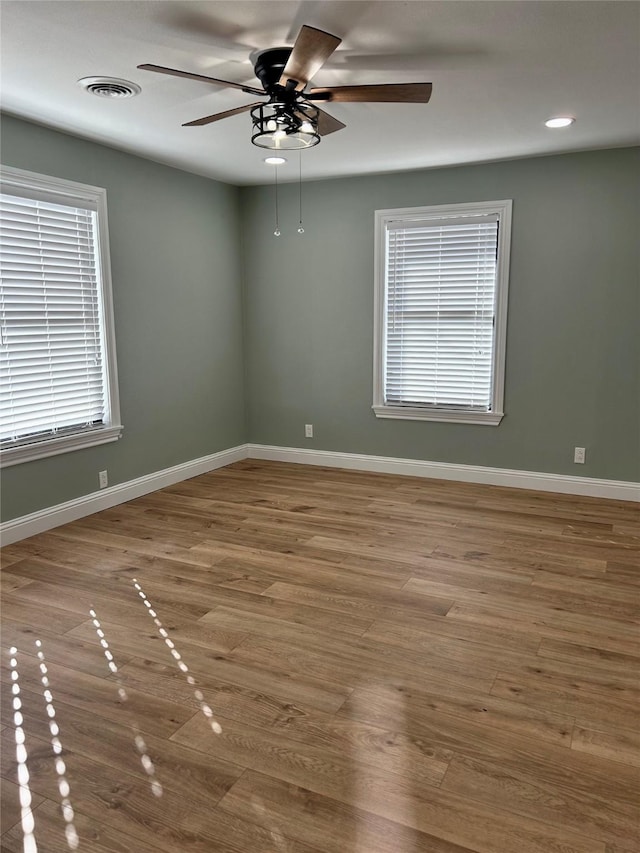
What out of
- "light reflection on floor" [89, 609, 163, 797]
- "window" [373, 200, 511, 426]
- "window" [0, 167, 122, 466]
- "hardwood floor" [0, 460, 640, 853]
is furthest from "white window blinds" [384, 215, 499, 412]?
"light reflection on floor" [89, 609, 163, 797]

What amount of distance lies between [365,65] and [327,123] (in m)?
0.31

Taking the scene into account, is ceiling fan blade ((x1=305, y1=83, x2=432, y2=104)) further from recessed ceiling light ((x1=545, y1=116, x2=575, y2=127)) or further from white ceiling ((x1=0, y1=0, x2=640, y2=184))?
recessed ceiling light ((x1=545, y1=116, x2=575, y2=127))

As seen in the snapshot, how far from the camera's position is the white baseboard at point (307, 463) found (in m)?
3.96

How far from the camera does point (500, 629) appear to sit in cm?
270

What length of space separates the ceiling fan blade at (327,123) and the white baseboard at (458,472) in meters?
2.92

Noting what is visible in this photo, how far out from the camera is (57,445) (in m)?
3.95

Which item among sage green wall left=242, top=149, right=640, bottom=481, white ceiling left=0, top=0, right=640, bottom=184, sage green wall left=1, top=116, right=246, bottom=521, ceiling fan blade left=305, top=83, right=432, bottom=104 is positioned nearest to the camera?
white ceiling left=0, top=0, right=640, bottom=184

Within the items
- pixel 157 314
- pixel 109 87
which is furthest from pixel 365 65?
pixel 157 314

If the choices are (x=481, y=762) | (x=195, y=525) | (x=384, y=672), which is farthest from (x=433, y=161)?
(x=481, y=762)

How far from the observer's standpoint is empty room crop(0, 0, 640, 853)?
1880 millimetres

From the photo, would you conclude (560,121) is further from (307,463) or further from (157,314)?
(307,463)

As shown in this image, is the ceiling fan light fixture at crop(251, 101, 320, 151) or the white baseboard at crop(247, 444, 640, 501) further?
the white baseboard at crop(247, 444, 640, 501)

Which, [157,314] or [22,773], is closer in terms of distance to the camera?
[22,773]

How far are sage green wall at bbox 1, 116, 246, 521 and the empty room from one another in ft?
0.09
